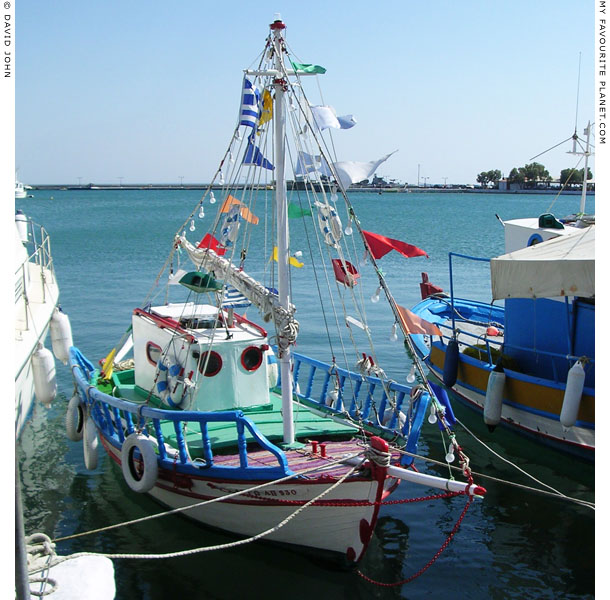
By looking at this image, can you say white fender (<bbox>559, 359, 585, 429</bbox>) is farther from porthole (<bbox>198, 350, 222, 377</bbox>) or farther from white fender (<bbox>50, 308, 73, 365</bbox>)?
white fender (<bbox>50, 308, 73, 365</bbox>)

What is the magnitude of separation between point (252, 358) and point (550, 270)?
17.9ft

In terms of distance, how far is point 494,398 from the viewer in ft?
49.1

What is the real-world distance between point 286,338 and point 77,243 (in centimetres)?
4596

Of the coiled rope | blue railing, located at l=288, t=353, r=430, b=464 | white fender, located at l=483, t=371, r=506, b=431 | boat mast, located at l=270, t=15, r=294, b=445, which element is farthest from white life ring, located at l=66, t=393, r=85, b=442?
white fender, located at l=483, t=371, r=506, b=431

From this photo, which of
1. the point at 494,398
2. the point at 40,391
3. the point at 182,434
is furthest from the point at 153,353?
the point at 494,398

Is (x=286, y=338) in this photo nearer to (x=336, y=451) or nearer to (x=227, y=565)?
(x=336, y=451)

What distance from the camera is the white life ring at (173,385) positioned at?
40.2 feet

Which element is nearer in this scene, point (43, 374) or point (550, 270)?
point (550, 270)

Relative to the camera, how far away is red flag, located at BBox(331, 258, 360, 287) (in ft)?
35.8

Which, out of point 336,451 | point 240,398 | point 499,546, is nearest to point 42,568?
point 336,451

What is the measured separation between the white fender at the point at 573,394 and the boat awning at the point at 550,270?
1.55 metres

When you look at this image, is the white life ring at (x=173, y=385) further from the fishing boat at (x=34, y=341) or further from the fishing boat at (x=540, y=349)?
the fishing boat at (x=540, y=349)

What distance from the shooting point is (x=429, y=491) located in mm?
12953

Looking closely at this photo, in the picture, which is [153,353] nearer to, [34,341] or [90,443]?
[90,443]
